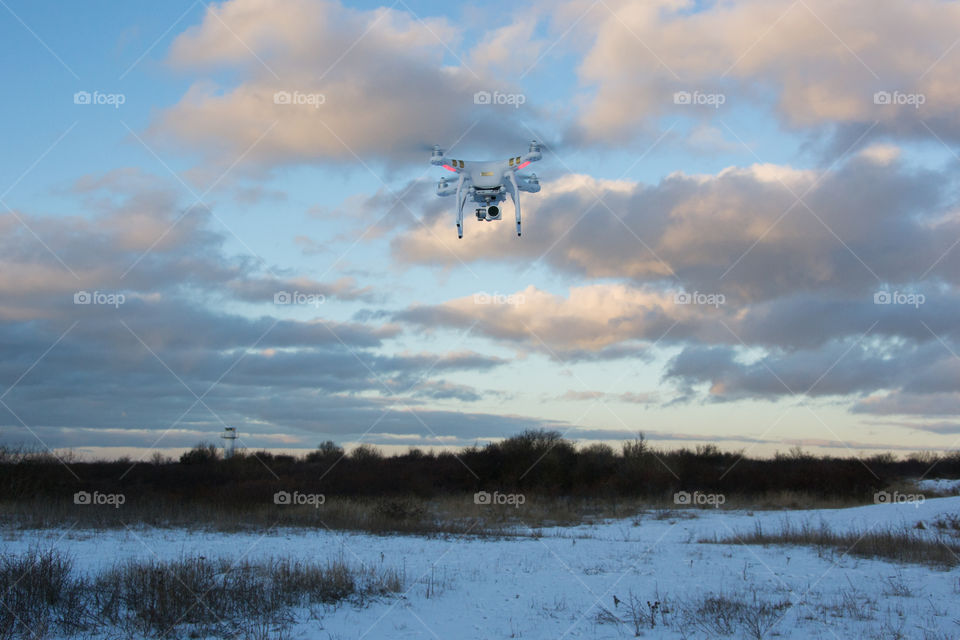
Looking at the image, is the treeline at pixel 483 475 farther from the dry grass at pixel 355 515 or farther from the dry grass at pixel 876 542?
the dry grass at pixel 876 542

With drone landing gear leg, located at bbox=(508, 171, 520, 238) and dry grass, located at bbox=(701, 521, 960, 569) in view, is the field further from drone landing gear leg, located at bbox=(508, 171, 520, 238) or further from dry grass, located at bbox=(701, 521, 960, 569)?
drone landing gear leg, located at bbox=(508, 171, 520, 238)

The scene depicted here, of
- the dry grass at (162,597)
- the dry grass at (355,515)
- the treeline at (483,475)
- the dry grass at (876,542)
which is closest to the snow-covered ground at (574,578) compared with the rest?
the dry grass at (162,597)

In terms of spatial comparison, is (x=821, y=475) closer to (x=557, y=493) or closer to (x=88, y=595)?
(x=557, y=493)

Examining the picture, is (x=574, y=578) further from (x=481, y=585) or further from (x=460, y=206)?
(x=460, y=206)

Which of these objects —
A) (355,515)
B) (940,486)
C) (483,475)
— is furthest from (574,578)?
(940,486)

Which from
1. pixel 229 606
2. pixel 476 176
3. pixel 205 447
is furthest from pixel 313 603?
pixel 205 447

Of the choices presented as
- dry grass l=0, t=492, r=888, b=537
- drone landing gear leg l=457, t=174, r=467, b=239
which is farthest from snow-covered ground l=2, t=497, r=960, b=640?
drone landing gear leg l=457, t=174, r=467, b=239

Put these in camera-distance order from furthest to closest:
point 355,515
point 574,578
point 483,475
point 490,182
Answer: point 483,475 < point 355,515 < point 574,578 < point 490,182
